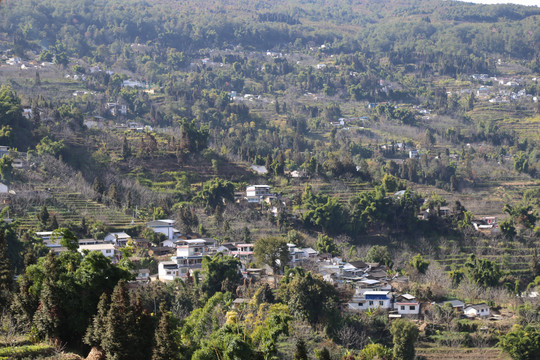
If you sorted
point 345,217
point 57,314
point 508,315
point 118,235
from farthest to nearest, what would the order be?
point 345,217
point 118,235
point 508,315
point 57,314

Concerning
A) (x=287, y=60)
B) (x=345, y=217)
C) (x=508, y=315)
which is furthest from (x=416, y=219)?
(x=287, y=60)

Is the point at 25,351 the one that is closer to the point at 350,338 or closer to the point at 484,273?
the point at 350,338

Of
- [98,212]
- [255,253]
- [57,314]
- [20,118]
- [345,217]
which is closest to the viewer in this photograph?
[57,314]

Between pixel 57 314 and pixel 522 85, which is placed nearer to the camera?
pixel 57 314

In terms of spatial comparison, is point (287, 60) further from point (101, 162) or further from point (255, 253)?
point (255, 253)

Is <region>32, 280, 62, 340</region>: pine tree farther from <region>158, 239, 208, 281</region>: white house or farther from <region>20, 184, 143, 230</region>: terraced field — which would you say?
<region>20, 184, 143, 230</region>: terraced field

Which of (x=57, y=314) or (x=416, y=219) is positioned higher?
(x=57, y=314)

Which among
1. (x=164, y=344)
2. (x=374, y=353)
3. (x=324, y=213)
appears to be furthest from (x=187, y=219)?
(x=164, y=344)
